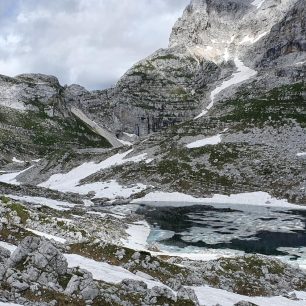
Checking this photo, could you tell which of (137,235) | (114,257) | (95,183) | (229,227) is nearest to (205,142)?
(95,183)

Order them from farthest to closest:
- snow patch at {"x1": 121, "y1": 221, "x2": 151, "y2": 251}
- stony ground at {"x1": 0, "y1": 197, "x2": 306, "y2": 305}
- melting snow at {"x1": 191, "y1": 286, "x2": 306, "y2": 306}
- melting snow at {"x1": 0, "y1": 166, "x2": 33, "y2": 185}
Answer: melting snow at {"x1": 0, "y1": 166, "x2": 33, "y2": 185}, snow patch at {"x1": 121, "y1": 221, "x2": 151, "y2": 251}, melting snow at {"x1": 191, "y1": 286, "x2": 306, "y2": 306}, stony ground at {"x1": 0, "y1": 197, "x2": 306, "y2": 305}

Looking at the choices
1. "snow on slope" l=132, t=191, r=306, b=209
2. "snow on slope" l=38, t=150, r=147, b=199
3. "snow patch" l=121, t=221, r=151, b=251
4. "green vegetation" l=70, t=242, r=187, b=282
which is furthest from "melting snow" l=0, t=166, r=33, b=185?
"green vegetation" l=70, t=242, r=187, b=282

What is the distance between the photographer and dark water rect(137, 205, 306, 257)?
55750 millimetres

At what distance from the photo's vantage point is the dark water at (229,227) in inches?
2195

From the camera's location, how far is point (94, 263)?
97.7ft

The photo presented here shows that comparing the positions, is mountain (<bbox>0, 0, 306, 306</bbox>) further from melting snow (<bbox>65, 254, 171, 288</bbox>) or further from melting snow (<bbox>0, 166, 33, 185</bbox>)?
melting snow (<bbox>0, 166, 33, 185</bbox>)

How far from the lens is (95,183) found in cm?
11838

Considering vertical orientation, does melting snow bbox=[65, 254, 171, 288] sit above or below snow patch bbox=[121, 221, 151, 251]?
above

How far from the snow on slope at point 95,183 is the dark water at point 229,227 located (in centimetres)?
1932

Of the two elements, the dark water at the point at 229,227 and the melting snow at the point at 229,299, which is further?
the dark water at the point at 229,227

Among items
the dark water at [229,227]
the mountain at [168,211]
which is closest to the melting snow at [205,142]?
the mountain at [168,211]

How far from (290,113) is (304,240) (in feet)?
303

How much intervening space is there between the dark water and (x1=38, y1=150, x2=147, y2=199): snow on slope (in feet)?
63.4

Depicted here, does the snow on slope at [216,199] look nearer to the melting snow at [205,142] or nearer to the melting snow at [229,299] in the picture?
the melting snow at [205,142]
